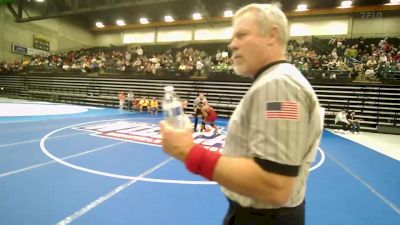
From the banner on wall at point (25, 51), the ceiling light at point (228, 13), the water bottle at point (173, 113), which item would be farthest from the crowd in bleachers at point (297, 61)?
the water bottle at point (173, 113)

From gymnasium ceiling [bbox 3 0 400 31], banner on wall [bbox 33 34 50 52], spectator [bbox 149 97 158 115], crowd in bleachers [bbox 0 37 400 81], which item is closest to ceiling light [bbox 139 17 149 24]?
gymnasium ceiling [bbox 3 0 400 31]

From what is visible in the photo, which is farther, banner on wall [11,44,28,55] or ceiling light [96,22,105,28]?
ceiling light [96,22,105,28]

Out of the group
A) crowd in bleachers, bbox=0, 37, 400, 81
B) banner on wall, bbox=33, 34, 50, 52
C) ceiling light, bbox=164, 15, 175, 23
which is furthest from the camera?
banner on wall, bbox=33, 34, 50, 52

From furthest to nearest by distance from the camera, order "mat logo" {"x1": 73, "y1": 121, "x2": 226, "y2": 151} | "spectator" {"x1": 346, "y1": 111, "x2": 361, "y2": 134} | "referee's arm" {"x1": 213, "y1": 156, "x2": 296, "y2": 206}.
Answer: "spectator" {"x1": 346, "y1": 111, "x2": 361, "y2": 134} < "mat logo" {"x1": 73, "y1": 121, "x2": 226, "y2": 151} < "referee's arm" {"x1": 213, "y1": 156, "x2": 296, "y2": 206}

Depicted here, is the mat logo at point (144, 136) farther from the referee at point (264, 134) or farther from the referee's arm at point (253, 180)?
the referee's arm at point (253, 180)

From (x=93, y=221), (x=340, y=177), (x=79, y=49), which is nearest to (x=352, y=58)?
(x=340, y=177)

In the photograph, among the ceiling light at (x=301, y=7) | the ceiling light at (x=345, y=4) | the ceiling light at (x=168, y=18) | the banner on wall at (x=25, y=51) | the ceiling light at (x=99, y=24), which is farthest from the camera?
the ceiling light at (x=99, y=24)

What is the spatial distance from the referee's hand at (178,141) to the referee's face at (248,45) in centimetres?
40

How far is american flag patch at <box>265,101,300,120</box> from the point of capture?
41.3 inches

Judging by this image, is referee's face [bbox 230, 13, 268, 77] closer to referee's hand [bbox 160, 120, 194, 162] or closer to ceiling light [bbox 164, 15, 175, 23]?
referee's hand [bbox 160, 120, 194, 162]

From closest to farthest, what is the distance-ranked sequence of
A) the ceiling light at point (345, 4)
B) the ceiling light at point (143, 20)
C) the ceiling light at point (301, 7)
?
the ceiling light at point (345, 4)
the ceiling light at point (301, 7)
the ceiling light at point (143, 20)

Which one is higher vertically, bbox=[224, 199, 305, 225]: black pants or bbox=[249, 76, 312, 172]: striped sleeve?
bbox=[249, 76, 312, 172]: striped sleeve

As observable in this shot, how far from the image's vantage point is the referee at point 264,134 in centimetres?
105

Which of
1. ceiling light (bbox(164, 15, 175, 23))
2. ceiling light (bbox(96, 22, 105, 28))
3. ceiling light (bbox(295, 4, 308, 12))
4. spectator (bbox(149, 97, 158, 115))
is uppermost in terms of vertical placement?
ceiling light (bbox(96, 22, 105, 28))
